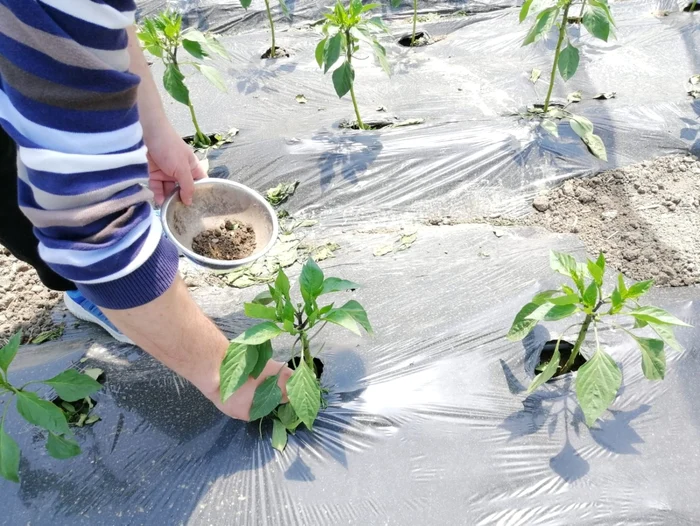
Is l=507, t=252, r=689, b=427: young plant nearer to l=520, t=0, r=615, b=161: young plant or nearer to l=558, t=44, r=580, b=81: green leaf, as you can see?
l=520, t=0, r=615, b=161: young plant

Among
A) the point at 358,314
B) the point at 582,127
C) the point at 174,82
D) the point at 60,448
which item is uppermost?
the point at 174,82

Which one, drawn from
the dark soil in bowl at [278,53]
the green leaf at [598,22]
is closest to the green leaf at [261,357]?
the green leaf at [598,22]

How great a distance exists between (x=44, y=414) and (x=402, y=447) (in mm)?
784

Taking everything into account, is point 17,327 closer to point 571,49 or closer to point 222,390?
point 222,390

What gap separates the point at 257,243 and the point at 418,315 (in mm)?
510

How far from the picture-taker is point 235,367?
1134mm

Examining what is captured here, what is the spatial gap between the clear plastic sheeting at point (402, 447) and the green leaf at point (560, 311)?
0.26m

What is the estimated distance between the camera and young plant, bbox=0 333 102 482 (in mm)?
1118

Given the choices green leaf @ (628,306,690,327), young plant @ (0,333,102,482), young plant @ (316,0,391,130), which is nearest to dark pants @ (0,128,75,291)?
young plant @ (0,333,102,482)

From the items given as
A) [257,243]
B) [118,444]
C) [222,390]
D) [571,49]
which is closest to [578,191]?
[571,49]

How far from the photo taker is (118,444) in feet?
4.32

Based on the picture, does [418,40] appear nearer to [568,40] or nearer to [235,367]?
[568,40]

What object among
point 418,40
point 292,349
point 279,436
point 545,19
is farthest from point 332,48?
point 279,436

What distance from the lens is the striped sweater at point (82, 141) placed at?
0.74 meters
